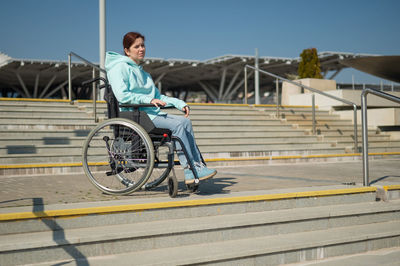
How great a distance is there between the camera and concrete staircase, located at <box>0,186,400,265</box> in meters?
2.41

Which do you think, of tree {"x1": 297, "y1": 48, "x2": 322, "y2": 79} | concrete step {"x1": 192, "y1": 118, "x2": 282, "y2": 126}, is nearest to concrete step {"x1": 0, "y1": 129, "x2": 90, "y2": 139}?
concrete step {"x1": 192, "y1": 118, "x2": 282, "y2": 126}

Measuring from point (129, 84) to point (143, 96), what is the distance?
8.0 inches

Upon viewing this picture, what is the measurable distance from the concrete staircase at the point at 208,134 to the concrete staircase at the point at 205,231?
2.93 meters

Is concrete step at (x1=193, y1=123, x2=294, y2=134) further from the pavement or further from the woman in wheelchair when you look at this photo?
the woman in wheelchair

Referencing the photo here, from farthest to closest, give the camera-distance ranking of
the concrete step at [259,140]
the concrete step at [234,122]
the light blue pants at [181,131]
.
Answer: the concrete step at [234,122] → the concrete step at [259,140] → the light blue pants at [181,131]

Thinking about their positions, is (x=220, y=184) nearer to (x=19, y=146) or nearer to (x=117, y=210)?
(x=117, y=210)

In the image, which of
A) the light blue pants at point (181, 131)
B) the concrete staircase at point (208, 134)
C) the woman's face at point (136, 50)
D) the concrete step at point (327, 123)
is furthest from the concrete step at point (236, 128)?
the light blue pants at point (181, 131)

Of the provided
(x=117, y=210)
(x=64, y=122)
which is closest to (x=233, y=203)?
(x=117, y=210)

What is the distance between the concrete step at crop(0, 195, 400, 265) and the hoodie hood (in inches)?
53.7

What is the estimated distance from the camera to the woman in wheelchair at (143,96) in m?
3.21

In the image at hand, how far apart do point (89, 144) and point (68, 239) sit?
1.14 m

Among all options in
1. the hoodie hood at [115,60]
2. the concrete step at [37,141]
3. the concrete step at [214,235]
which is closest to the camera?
the concrete step at [214,235]

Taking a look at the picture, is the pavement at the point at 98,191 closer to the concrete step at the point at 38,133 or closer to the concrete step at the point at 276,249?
the concrete step at the point at 276,249

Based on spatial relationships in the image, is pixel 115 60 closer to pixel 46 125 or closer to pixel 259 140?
pixel 46 125
